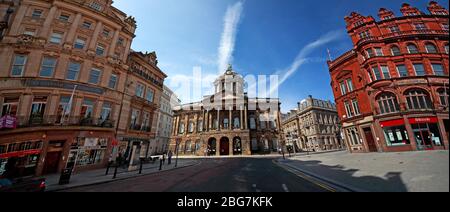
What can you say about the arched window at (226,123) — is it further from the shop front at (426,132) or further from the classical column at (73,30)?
the shop front at (426,132)

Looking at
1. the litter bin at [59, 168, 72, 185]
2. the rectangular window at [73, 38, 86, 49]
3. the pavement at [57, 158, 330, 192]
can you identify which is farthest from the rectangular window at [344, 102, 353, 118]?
the rectangular window at [73, 38, 86, 49]

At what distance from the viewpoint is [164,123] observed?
51.8 metres

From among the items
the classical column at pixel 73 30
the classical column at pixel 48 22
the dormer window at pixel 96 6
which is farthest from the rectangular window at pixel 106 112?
the dormer window at pixel 96 6

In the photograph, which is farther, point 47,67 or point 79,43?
point 79,43

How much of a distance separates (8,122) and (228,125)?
3881cm

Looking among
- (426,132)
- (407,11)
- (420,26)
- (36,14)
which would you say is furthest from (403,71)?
(36,14)

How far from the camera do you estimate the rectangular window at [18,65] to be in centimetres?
1326

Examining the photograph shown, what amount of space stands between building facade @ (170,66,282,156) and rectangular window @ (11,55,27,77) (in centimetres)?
3542

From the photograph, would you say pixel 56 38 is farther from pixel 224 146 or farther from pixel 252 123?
pixel 252 123

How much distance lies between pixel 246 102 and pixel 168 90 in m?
30.7

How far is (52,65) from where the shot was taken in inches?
572

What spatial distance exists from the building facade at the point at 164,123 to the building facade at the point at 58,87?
2967 cm

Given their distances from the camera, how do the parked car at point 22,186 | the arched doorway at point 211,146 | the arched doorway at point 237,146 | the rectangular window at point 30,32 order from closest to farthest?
the parked car at point 22,186, the rectangular window at point 30,32, the arched doorway at point 237,146, the arched doorway at point 211,146
